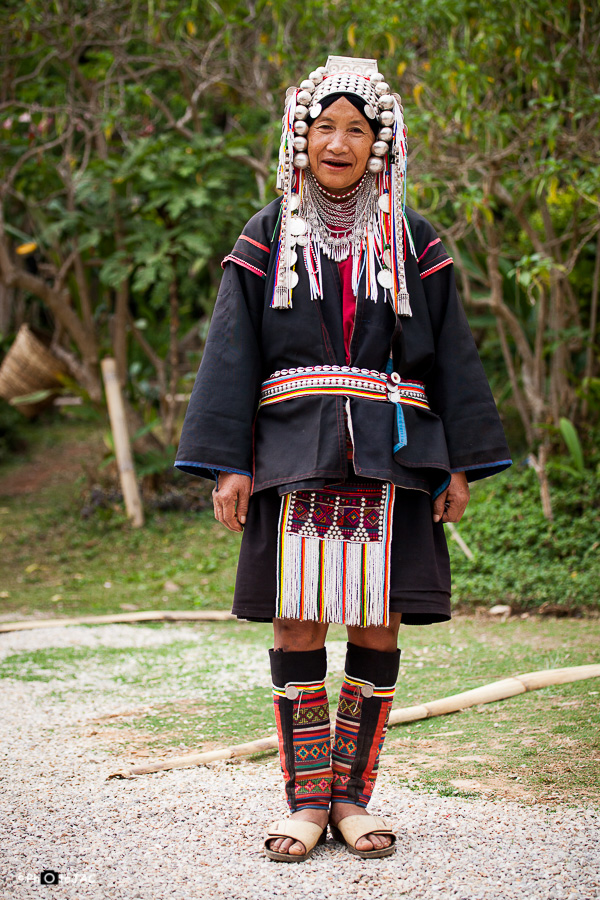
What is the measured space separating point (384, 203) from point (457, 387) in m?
0.55

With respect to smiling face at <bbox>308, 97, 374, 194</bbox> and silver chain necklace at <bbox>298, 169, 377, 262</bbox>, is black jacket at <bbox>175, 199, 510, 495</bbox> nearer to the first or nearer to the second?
silver chain necklace at <bbox>298, 169, 377, 262</bbox>

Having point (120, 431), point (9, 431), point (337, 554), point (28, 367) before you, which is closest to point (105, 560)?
point (120, 431)

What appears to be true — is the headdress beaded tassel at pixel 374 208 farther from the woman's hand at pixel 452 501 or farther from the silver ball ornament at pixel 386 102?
the woman's hand at pixel 452 501

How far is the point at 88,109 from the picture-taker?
817 centimetres

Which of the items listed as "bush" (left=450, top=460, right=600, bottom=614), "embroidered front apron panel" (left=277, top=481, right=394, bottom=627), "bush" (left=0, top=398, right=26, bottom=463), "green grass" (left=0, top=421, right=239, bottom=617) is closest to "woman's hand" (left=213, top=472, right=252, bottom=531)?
"embroidered front apron panel" (left=277, top=481, right=394, bottom=627)

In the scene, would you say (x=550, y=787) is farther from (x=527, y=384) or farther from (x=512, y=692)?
(x=527, y=384)

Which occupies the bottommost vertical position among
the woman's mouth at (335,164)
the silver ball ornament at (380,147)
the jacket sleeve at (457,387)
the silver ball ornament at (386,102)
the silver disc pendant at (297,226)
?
the jacket sleeve at (457,387)

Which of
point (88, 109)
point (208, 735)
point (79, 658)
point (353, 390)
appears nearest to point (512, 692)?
point (208, 735)

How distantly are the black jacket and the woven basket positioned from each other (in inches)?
261

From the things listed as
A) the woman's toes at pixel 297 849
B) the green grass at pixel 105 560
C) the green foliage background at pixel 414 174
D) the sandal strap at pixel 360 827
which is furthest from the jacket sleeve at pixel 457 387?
the green grass at pixel 105 560

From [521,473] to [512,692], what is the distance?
12.1 feet

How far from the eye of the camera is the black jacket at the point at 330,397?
7.36 ft

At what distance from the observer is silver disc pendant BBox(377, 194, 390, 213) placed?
7.91ft

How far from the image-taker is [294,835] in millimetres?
2162
